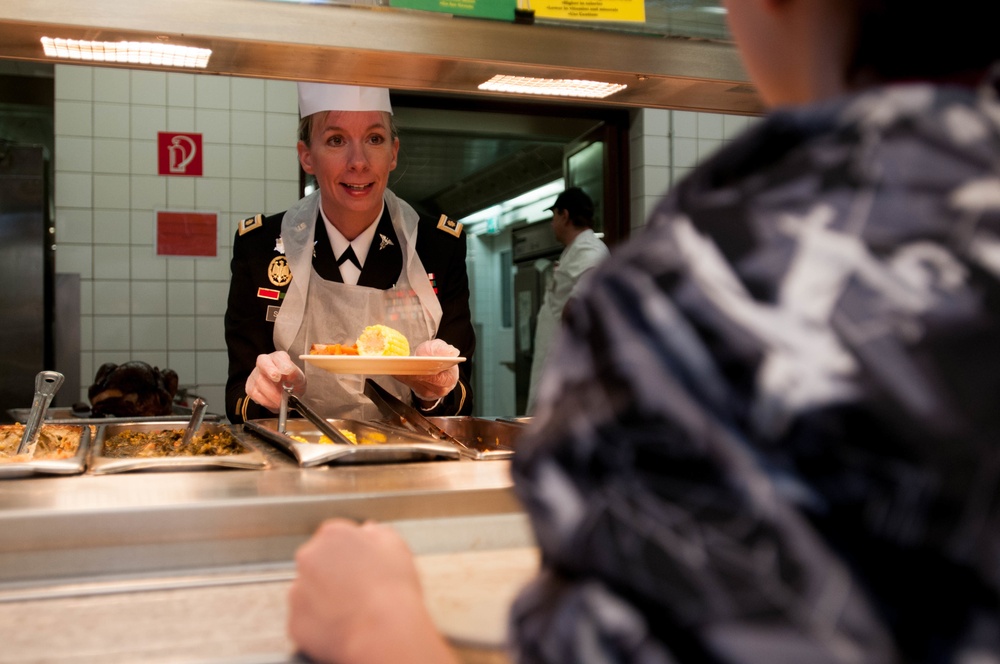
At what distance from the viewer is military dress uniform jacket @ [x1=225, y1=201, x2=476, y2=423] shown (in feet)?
8.25

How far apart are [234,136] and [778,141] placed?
4.58m

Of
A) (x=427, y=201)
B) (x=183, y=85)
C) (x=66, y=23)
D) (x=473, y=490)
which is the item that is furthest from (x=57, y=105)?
(x=427, y=201)

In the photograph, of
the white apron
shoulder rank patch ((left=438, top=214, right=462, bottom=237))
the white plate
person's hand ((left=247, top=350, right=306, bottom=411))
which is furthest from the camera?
shoulder rank patch ((left=438, top=214, right=462, bottom=237))

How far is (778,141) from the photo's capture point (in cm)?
45

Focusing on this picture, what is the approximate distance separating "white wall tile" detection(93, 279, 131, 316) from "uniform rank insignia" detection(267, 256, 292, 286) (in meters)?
2.46

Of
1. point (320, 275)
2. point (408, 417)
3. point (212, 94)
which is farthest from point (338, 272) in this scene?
point (212, 94)

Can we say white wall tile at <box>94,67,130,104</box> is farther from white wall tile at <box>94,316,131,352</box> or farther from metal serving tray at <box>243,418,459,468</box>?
metal serving tray at <box>243,418,459,468</box>

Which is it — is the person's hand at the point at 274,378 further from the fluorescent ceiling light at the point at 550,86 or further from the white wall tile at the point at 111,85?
the white wall tile at the point at 111,85

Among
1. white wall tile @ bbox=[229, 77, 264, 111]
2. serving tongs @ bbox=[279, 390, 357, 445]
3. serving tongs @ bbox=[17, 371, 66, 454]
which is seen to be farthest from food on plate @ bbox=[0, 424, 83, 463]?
white wall tile @ bbox=[229, 77, 264, 111]

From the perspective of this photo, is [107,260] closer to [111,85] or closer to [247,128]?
[111,85]

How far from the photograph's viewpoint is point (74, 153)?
14.8 feet

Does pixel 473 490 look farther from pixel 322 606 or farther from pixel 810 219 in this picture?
pixel 810 219

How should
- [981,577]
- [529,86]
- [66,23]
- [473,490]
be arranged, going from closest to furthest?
[981,577] → [473,490] → [66,23] → [529,86]

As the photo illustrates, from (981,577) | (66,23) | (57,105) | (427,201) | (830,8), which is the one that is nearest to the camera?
(981,577)
